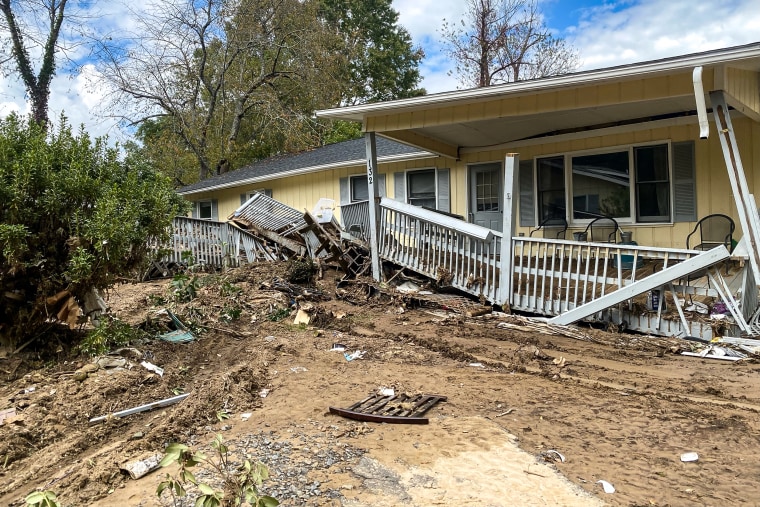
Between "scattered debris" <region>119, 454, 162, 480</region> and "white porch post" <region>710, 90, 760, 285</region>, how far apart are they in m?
6.19

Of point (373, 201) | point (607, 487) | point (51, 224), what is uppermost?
point (373, 201)

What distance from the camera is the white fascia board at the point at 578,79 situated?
5703 millimetres

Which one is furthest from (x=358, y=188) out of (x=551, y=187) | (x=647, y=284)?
(x=647, y=284)

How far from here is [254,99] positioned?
26359mm

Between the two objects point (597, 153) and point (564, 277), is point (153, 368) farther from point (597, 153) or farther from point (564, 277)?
point (597, 153)

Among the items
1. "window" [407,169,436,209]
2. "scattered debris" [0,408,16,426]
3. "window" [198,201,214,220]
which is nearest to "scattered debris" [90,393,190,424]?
"scattered debris" [0,408,16,426]

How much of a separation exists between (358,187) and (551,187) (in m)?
5.47

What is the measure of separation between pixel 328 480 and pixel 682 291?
16.9 feet

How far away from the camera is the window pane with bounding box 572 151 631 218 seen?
895 centimetres

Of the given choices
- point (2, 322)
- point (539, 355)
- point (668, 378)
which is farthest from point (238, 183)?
point (668, 378)

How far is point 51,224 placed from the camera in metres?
5.34

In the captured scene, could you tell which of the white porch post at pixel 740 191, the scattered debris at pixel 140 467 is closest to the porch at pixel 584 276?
the white porch post at pixel 740 191

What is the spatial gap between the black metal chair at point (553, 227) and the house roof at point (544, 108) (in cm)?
156

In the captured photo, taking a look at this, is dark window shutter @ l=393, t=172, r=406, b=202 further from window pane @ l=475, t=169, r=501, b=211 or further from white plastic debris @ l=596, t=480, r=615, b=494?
white plastic debris @ l=596, t=480, r=615, b=494
